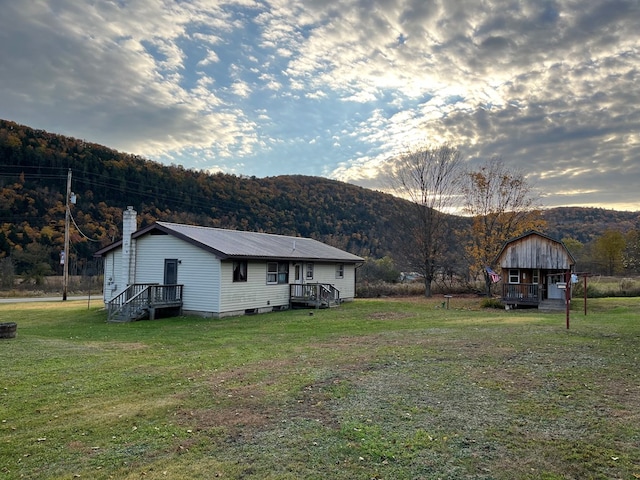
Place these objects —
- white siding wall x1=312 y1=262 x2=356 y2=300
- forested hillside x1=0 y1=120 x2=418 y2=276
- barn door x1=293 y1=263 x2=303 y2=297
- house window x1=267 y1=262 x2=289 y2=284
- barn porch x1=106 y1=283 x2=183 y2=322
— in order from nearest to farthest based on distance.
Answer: barn porch x1=106 y1=283 x2=183 y2=322, house window x1=267 y1=262 x2=289 y2=284, barn door x1=293 y1=263 x2=303 y2=297, white siding wall x1=312 y1=262 x2=356 y2=300, forested hillside x1=0 y1=120 x2=418 y2=276

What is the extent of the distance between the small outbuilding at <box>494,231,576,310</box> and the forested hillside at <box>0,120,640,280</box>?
492 inches

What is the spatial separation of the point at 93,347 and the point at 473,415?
391 inches

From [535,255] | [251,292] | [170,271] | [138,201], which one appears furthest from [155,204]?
[535,255]

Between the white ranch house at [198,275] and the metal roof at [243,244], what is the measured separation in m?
0.05

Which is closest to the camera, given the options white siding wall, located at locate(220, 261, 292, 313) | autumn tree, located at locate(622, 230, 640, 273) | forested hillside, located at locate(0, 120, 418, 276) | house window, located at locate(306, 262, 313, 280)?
white siding wall, located at locate(220, 261, 292, 313)

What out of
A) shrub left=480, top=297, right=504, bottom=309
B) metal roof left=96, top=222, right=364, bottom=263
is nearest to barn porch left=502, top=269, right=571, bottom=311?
shrub left=480, top=297, right=504, bottom=309

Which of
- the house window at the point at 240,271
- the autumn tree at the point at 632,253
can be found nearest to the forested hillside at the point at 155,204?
the autumn tree at the point at 632,253

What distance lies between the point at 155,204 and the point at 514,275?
4404 cm

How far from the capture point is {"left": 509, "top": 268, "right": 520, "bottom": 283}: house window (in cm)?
2642

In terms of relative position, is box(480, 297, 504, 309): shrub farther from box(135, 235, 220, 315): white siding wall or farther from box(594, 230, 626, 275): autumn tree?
box(594, 230, 626, 275): autumn tree

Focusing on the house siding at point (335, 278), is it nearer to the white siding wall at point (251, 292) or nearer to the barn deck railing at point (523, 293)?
the white siding wall at point (251, 292)

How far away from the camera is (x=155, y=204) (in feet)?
179

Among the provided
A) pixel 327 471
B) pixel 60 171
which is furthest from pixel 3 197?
pixel 327 471

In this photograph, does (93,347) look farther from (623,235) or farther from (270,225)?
(623,235)
